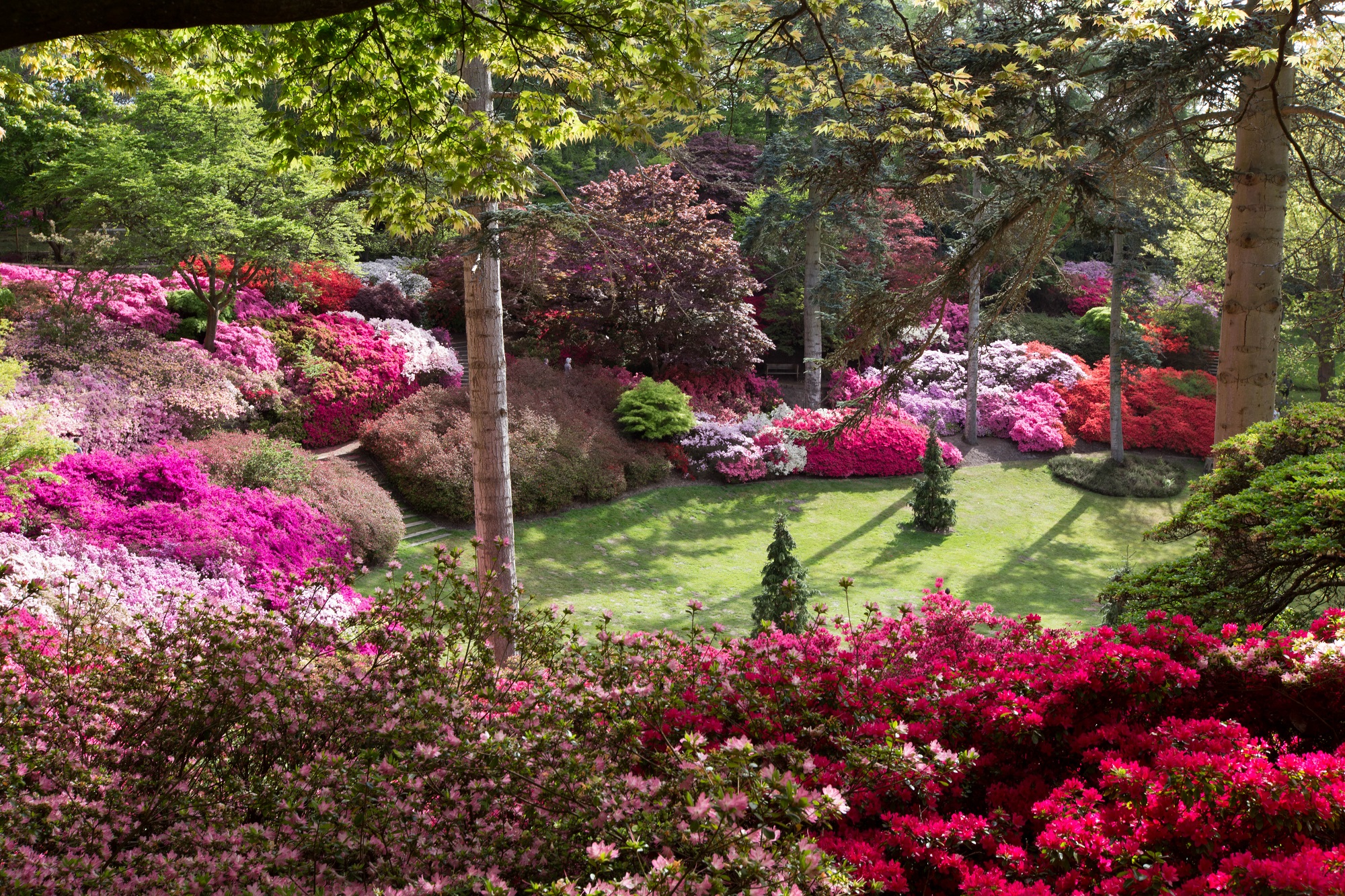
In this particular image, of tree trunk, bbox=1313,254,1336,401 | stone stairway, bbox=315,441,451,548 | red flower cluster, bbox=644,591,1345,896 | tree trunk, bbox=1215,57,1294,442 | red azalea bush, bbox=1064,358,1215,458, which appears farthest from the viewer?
red azalea bush, bbox=1064,358,1215,458

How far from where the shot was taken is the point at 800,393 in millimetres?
20031

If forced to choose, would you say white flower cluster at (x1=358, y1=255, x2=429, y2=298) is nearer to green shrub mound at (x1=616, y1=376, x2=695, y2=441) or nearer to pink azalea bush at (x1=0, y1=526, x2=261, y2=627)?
green shrub mound at (x1=616, y1=376, x2=695, y2=441)

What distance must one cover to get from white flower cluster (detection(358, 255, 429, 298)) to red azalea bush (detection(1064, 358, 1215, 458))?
48.5 ft

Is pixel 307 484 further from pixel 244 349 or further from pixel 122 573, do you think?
pixel 244 349

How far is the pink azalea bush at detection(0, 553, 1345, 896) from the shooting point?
1.97 metres

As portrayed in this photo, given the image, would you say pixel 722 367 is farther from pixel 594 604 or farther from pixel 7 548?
pixel 7 548

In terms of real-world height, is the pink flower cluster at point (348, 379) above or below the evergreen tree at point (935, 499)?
above

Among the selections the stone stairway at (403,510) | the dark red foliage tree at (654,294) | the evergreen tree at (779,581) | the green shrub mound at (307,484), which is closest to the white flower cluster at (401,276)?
the dark red foliage tree at (654,294)

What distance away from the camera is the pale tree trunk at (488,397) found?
686 cm

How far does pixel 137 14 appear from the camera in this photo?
2.37 metres

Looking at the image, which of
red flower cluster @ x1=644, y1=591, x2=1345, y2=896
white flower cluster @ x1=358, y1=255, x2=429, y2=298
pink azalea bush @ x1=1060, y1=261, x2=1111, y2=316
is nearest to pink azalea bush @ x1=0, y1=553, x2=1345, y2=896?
red flower cluster @ x1=644, y1=591, x2=1345, y2=896

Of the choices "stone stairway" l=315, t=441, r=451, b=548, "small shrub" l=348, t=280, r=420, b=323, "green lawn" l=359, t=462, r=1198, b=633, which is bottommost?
"green lawn" l=359, t=462, r=1198, b=633

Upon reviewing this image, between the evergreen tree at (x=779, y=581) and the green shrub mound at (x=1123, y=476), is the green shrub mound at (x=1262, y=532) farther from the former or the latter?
the green shrub mound at (x=1123, y=476)

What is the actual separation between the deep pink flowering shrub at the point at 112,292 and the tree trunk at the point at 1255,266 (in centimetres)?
1391
